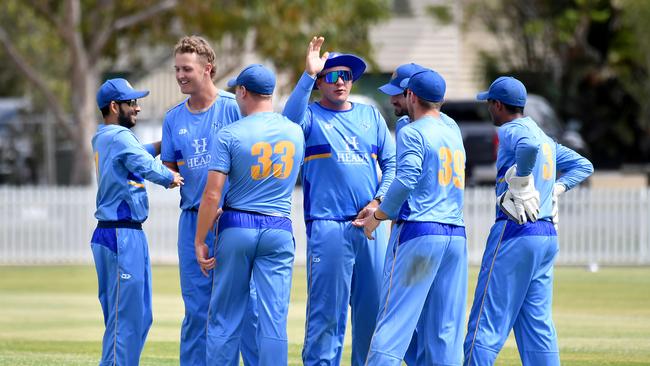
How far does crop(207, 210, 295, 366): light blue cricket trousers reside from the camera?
8742mm

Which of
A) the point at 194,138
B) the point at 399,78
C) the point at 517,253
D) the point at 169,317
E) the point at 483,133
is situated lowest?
the point at 169,317

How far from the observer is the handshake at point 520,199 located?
904 centimetres

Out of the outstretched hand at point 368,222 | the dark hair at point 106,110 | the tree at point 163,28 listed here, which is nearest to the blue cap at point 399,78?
the outstretched hand at point 368,222

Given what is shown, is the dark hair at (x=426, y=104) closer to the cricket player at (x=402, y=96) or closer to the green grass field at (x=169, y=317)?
the cricket player at (x=402, y=96)

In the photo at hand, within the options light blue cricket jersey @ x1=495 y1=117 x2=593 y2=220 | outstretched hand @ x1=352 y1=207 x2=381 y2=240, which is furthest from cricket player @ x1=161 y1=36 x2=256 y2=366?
light blue cricket jersey @ x1=495 y1=117 x2=593 y2=220

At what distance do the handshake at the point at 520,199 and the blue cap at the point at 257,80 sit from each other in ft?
6.15

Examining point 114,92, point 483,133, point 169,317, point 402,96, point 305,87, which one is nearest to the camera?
point 305,87

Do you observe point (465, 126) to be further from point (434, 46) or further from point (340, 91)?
point (340, 91)

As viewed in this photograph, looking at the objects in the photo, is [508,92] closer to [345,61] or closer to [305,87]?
[345,61]

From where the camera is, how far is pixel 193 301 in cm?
948

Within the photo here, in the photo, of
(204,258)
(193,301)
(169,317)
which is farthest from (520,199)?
(169,317)

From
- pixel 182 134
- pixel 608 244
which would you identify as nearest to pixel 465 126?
pixel 608 244

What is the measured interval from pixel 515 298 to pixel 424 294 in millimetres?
812

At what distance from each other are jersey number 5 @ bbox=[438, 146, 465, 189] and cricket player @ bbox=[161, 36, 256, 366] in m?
1.77
